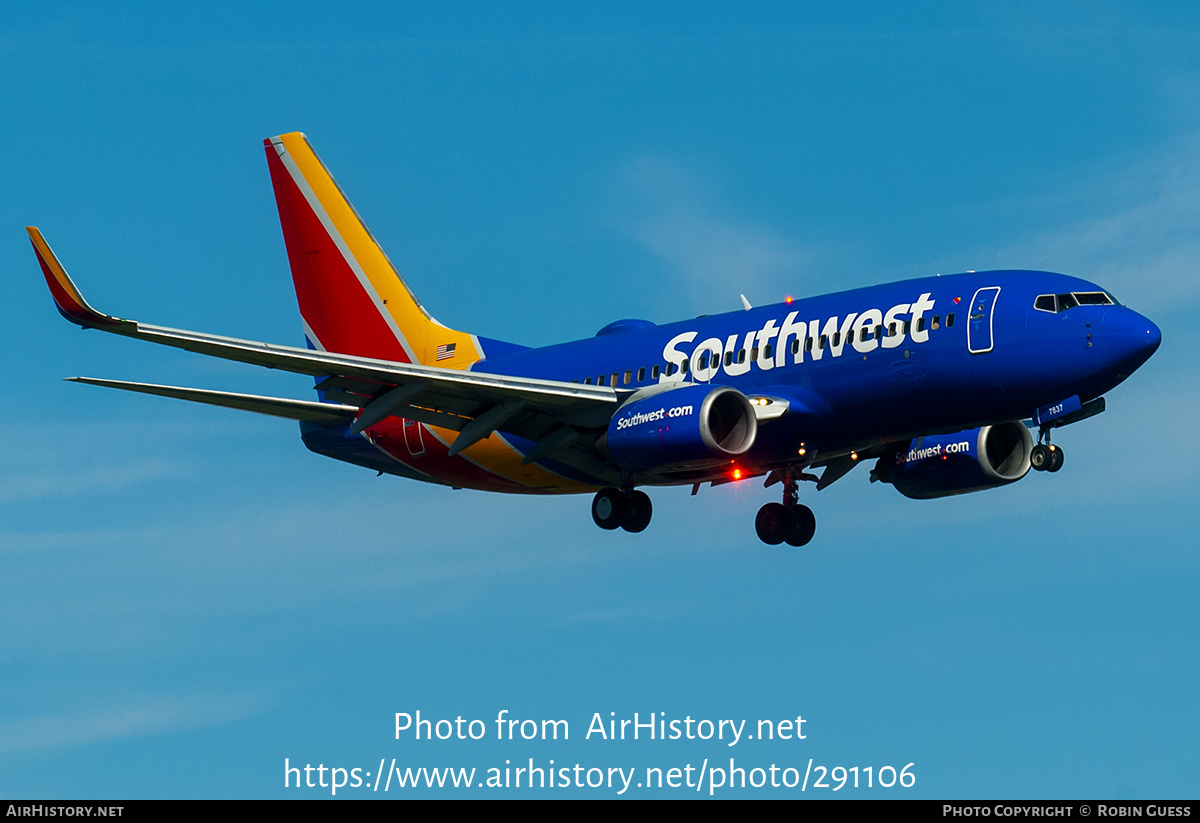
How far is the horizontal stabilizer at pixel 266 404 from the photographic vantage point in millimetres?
43222

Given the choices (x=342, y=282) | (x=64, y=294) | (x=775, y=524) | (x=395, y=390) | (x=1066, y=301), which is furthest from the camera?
(x=342, y=282)

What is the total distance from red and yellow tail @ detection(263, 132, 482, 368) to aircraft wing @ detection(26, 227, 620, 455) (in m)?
5.82

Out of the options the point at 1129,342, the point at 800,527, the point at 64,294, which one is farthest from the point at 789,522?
the point at 64,294

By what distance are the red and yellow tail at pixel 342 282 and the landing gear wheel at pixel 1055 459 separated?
17.5 meters

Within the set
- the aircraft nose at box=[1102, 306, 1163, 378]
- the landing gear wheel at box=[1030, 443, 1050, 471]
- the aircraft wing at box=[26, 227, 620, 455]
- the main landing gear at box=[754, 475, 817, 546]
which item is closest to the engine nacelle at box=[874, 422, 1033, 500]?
the main landing gear at box=[754, 475, 817, 546]

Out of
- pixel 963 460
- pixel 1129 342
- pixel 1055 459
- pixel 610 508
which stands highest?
pixel 963 460

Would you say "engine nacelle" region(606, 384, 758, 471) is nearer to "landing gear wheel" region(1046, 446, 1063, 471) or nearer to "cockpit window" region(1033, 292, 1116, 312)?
"landing gear wheel" region(1046, 446, 1063, 471)

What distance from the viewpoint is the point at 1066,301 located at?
128 feet

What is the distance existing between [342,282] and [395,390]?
12556mm

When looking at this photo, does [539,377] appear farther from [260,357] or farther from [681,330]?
[260,357]

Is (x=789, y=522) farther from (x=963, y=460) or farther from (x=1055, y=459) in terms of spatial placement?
(x=1055, y=459)

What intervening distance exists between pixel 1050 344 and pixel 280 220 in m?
25.2

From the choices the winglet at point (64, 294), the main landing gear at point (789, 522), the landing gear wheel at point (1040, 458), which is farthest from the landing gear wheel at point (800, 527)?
the winglet at point (64, 294)

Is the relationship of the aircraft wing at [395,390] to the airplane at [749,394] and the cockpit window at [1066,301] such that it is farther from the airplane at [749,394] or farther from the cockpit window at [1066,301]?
the cockpit window at [1066,301]
